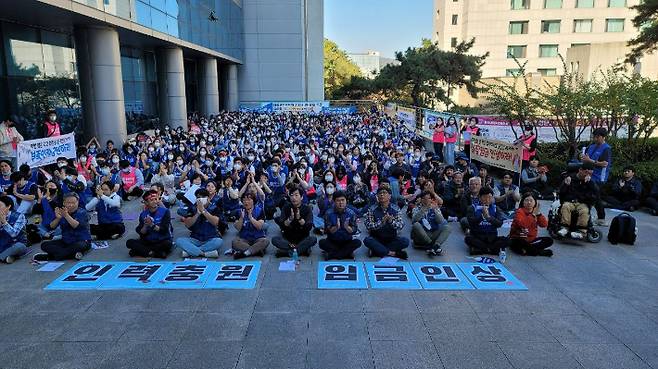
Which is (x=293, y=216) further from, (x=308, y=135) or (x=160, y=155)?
(x=308, y=135)

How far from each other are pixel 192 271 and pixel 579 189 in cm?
785

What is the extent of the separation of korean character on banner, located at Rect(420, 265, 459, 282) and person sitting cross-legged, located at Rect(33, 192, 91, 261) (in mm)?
6044

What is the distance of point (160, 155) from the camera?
619 inches

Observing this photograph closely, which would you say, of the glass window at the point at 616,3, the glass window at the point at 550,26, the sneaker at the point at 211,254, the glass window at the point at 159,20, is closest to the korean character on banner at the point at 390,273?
the sneaker at the point at 211,254

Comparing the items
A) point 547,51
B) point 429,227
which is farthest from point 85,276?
point 547,51

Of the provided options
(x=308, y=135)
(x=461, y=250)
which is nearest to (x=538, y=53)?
(x=308, y=135)

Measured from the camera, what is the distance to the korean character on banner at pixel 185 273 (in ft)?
23.7

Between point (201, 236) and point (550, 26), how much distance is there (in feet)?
192

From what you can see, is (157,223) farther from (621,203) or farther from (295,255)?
(621,203)

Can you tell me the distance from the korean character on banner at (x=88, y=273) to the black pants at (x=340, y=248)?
145 inches

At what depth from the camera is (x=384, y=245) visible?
8320 millimetres

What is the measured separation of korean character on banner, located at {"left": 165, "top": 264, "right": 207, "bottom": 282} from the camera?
7.23 metres

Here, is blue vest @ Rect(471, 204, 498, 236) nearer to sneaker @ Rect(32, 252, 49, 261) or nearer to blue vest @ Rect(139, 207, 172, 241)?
blue vest @ Rect(139, 207, 172, 241)

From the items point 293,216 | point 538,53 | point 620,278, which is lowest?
point 620,278
